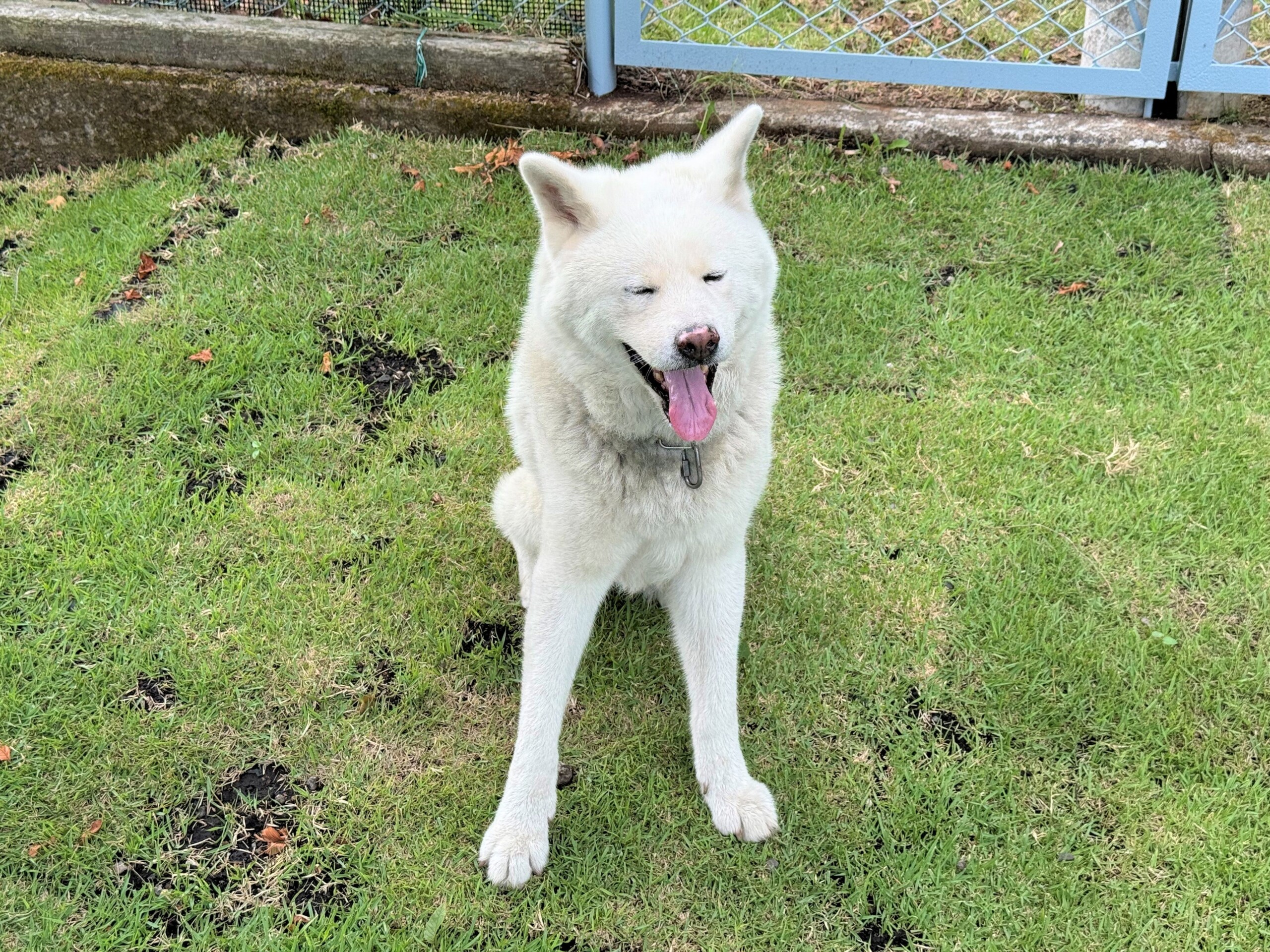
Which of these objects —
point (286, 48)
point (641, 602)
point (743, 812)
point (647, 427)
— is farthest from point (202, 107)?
point (743, 812)

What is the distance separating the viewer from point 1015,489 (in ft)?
10.7

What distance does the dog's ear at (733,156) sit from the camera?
7.16 feet

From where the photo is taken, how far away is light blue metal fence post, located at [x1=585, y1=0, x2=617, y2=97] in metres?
4.50

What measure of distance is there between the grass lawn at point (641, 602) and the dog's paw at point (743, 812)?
0.05m

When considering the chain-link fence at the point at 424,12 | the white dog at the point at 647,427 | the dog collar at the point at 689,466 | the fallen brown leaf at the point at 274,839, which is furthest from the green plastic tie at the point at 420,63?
the fallen brown leaf at the point at 274,839

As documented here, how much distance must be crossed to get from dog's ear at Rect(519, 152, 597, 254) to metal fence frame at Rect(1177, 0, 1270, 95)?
3.71 metres

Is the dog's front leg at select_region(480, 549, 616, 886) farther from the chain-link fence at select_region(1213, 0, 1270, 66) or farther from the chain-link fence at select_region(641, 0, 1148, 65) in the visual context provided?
the chain-link fence at select_region(1213, 0, 1270, 66)

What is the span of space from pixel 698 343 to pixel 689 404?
203 mm

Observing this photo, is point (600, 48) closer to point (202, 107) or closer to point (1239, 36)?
point (202, 107)

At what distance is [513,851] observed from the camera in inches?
93.0

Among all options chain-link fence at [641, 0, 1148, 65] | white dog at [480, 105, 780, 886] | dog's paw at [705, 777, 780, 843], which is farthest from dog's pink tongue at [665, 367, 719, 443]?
chain-link fence at [641, 0, 1148, 65]

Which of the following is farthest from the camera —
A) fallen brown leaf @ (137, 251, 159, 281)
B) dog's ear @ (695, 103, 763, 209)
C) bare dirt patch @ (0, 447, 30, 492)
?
fallen brown leaf @ (137, 251, 159, 281)

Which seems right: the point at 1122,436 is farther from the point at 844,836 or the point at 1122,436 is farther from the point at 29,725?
→ the point at 29,725

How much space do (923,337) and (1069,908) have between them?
7.47 feet
